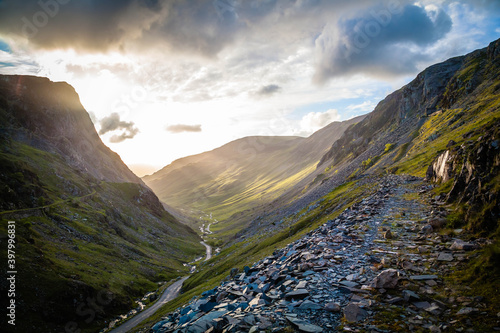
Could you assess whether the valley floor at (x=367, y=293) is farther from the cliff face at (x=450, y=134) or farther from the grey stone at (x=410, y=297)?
the cliff face at (x=450, y=134)

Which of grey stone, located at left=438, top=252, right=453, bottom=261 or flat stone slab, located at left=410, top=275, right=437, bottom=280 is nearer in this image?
flat stone slab, located at left=410, top=275, right=437, bottom=280

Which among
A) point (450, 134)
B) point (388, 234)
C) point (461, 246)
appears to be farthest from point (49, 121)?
point (450, 134)

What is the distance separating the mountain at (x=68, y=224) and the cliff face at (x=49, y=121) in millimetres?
653

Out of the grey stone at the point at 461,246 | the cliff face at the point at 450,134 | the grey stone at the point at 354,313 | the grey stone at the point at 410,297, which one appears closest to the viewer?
the grey stone at the point at 354,313

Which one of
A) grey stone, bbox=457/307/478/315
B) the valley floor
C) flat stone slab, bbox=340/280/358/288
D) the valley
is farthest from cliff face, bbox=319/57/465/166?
grey stone, bbox=457/307/478/315

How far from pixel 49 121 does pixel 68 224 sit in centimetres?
10734

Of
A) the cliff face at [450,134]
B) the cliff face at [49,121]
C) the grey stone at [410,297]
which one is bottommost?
the grey stone at [410,297]

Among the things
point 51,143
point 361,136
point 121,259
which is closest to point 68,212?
point 121,259

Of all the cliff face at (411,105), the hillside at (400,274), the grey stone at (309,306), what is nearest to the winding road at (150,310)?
the hillside at (400,274)

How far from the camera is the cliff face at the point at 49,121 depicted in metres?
140

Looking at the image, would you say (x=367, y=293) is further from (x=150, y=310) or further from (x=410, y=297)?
(x=150, y=310)

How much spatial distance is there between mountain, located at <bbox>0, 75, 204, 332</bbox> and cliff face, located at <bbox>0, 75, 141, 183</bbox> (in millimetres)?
653

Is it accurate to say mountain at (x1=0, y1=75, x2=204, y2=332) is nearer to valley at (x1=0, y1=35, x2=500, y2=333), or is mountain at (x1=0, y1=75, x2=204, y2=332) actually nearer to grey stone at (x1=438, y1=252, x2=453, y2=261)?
valley at (x1=0, y1=35, x2=500, y2=333)

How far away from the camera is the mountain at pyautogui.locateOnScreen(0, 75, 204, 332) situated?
5606cm
